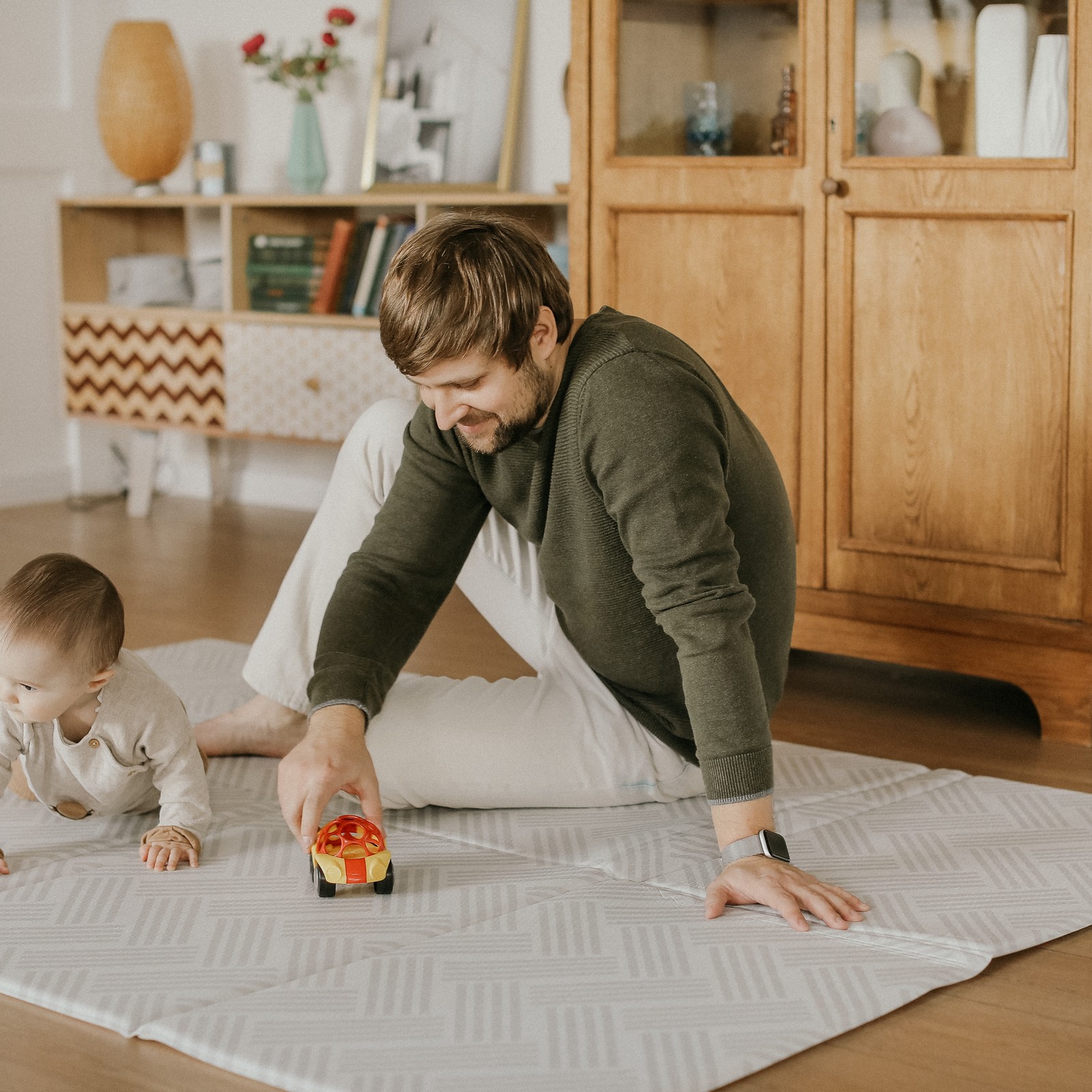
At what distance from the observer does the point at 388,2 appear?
381 centimetres

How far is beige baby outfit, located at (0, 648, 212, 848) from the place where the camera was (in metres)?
1.66

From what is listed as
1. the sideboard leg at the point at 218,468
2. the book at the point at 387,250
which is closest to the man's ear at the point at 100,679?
the book at the point at 387,250

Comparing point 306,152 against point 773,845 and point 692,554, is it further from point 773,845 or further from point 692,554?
point 773,845

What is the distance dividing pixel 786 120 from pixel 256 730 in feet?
3.94

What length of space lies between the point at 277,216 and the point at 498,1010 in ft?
9.86

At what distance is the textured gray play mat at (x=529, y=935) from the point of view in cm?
122

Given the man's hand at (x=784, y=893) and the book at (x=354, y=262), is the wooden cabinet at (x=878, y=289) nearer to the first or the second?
the man's hand at (x=784, y=893)

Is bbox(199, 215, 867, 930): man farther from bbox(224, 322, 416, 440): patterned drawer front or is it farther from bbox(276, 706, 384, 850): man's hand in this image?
bbox(224, 322, 416, 440): patterned drawer front

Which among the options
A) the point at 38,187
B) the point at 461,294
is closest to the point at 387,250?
the point at 38,187

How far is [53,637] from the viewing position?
1.57m

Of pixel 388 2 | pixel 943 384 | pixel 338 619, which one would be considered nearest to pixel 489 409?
pixel 338 619

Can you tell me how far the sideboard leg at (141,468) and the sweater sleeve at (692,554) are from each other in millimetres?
2998

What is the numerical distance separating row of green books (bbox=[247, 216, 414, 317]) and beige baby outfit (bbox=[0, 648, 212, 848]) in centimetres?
210

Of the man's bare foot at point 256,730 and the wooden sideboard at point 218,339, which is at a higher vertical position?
the wooden sideboard at point 218,339
